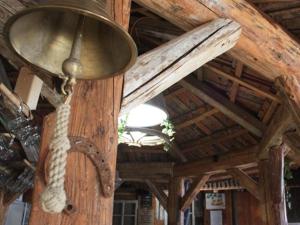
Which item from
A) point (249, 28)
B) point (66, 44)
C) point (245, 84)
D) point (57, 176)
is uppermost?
point (245, 84)

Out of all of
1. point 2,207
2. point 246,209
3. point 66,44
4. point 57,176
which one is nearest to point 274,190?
point 66,44

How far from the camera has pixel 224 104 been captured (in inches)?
140

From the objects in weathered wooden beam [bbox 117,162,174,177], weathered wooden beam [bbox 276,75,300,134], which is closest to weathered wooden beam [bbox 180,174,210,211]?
weathered wooden beam [bbox 117,162,174,177]

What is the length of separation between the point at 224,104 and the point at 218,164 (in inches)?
43.8

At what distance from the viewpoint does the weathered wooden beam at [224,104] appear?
3.55 meters

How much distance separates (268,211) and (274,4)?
2.25 metres

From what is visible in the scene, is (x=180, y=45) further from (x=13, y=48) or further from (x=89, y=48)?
(x=13, y=48)

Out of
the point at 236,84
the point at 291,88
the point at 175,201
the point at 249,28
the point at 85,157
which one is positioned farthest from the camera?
the point at 175,201

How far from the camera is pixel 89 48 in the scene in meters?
1.15

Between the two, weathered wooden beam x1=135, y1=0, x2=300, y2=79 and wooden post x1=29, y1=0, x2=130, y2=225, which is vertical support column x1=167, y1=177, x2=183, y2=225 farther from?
wooden post x1=29, y1=0, x2=130, y2=225

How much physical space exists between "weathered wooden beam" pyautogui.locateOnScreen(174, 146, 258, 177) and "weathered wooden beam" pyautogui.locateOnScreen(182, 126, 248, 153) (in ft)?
0.64

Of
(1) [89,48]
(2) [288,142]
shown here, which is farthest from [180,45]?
(2) [288,142]

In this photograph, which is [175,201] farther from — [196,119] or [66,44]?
[66,44]

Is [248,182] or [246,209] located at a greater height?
[248,182]
